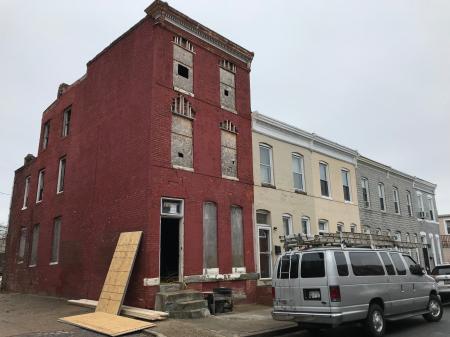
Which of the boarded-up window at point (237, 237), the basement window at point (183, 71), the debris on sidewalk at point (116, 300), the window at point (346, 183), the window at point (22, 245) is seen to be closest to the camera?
the debris on sidewalk at point (116, 300)

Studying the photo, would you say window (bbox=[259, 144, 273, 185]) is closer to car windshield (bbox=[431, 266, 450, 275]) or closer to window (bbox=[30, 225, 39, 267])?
car windshield (bbox=[431, 266, 450, 275])

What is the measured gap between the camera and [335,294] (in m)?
9.43

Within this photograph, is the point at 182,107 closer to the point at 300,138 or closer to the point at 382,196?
the point at 300,138

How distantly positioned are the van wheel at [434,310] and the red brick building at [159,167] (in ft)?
20.9

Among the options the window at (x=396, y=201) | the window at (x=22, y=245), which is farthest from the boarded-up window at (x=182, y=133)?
the window at (x=396, y=201)

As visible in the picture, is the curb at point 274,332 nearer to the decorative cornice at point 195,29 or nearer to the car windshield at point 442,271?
the car windshield at point 442,271

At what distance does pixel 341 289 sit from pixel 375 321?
1.59 m

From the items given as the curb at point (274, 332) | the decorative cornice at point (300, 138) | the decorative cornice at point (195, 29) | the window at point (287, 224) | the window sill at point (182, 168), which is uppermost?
the decorative cornice at point (195, 29)

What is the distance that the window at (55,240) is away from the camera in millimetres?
19344

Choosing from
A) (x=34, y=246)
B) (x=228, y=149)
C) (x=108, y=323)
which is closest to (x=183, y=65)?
(x=228, y=149)

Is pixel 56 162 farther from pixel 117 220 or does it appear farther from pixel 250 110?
pixel 250 110

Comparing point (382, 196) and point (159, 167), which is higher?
point (382, 196)

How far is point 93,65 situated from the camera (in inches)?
746

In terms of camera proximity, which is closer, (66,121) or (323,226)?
(66,121)
